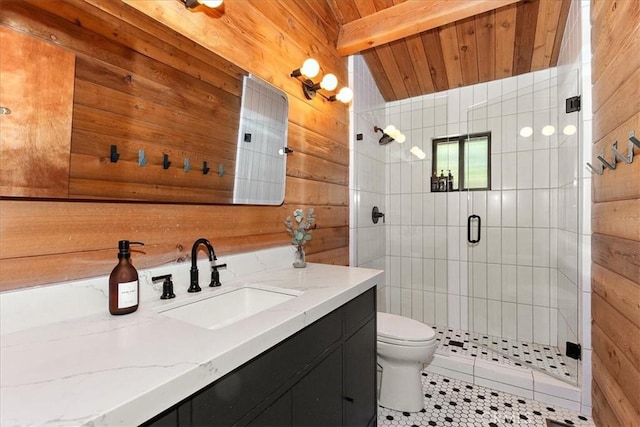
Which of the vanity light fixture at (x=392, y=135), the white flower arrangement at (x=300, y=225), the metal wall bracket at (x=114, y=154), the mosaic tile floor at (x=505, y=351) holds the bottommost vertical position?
the mosaic tile floor at (x=505, y=351)

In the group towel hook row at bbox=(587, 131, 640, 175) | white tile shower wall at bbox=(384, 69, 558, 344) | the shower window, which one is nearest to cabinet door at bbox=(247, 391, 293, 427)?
towel hook row at bbox=(587, 131, 640, 175)

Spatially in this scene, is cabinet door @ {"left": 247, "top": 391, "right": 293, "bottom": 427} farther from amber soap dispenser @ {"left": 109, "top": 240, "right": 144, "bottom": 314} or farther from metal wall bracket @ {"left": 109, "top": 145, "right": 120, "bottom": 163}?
metal wall bracket @ {"left": 109, "top": 145, "right": 120, "bottom": 163}

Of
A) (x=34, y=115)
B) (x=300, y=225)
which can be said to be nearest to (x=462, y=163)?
(x=300, y=225)

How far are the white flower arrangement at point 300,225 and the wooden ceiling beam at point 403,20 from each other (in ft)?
4.38

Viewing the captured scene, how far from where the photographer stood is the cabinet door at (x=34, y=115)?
0.79 meters

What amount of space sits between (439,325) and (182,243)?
2.51 m

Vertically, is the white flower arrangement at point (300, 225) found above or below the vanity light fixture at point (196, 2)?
below

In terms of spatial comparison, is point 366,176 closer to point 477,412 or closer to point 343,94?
point 343,94

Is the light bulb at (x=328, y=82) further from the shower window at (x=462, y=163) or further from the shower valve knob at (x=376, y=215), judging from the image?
the shower window at (x=462, y=163)

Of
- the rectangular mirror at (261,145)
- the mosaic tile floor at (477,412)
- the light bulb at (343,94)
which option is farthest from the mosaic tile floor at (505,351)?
the light bulb at (343,94)

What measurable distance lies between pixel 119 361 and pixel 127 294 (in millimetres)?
338

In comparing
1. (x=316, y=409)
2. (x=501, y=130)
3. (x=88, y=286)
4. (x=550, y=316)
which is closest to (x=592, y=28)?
(x=501, y=130)

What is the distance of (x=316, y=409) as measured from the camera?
3.34 feet

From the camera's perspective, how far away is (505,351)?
2342 millimetres
